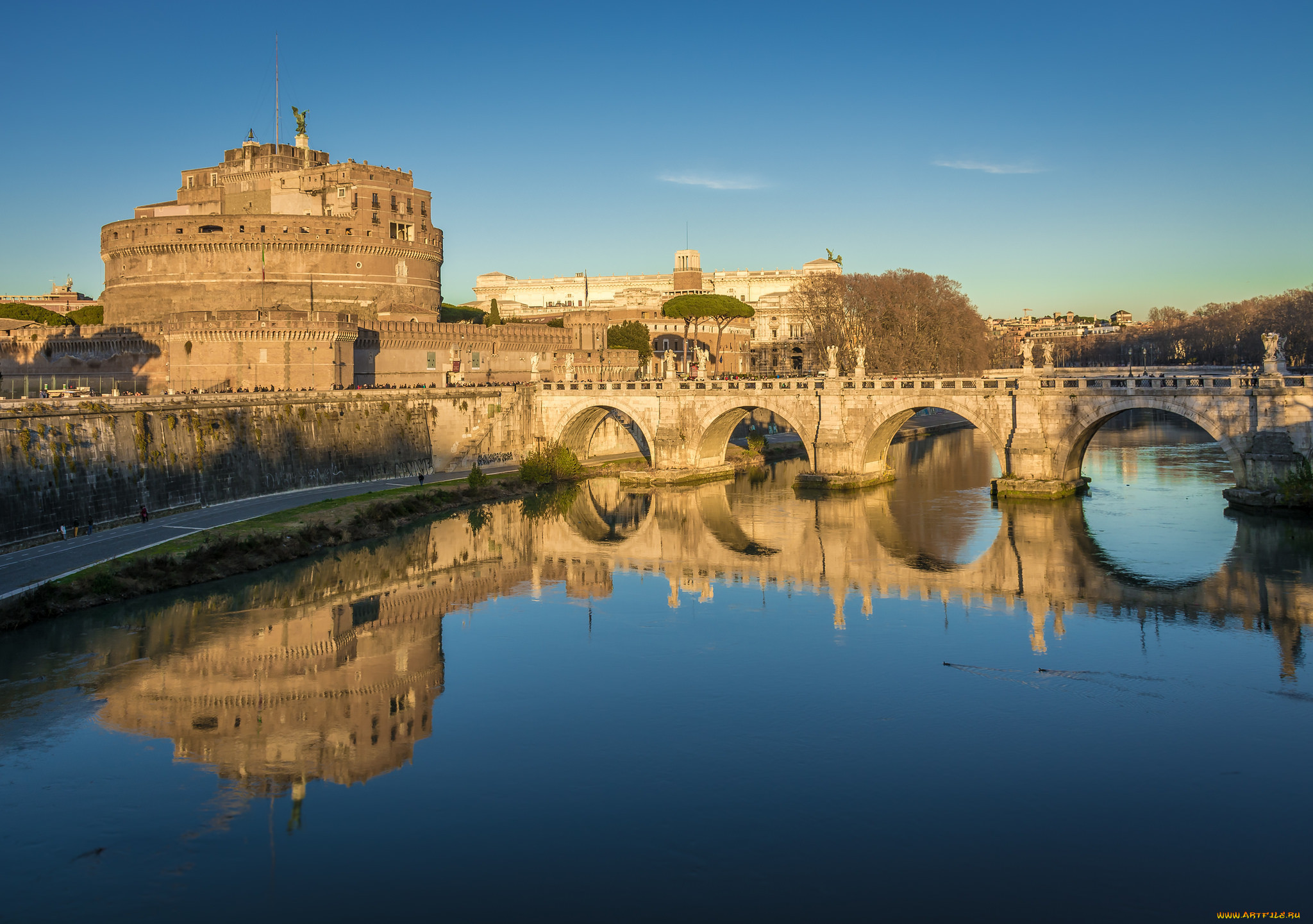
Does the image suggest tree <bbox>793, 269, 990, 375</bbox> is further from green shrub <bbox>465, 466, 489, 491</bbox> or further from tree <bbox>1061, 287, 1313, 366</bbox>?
green shrub <bbox>465, 466, 489, 491</bbox>

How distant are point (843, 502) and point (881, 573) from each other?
38.3 feet

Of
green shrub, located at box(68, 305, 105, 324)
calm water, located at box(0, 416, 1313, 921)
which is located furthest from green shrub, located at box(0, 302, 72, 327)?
calm water, located at box(0, 416, 1313, 921)

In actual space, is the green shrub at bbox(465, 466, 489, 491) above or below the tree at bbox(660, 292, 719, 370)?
below

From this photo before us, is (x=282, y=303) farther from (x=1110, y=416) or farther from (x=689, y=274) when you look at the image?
(x=689, y=274)

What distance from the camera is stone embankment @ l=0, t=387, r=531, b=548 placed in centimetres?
2783

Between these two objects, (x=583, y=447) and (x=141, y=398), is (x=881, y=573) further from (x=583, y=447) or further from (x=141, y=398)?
(x=583, y=447)

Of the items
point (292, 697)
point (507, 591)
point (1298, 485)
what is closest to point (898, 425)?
point (1298, 485)

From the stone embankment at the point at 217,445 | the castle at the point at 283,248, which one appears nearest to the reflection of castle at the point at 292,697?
the stone embankment at the point at 217,445

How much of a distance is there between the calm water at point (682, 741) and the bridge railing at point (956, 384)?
545 cm

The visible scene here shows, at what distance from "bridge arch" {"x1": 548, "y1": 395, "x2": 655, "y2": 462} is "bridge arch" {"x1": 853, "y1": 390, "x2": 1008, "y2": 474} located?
9502mm

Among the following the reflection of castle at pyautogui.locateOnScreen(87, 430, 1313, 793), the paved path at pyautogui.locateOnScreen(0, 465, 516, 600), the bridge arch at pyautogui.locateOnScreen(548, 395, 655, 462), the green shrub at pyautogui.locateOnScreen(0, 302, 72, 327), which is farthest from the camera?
the green shrub at pyautogui.locateOnScreen(0, 302, 72, 327)

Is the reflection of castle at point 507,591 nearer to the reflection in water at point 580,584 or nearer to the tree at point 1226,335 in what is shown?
the reflection in water at point 580,584

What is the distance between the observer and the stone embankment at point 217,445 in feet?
91.3

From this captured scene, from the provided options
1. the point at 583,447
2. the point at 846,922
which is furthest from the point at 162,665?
the point at 583,447
